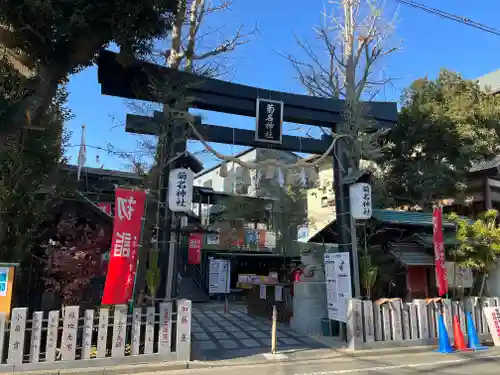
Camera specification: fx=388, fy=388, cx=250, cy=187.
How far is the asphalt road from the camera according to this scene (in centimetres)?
776

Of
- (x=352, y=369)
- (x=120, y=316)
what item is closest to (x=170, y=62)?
(x=120, y=316)

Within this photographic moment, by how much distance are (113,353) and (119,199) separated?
309cm

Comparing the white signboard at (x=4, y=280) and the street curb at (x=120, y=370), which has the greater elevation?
the white signboard at (x=4, y=280)

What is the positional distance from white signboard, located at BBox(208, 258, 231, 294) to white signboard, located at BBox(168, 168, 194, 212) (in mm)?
15053

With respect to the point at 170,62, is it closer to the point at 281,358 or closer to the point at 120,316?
the point at 120,316

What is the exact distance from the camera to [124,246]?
8172 millimetres

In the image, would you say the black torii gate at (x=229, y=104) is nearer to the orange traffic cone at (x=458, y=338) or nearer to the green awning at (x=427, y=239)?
the orange traffic cone at (x=458, y=338)

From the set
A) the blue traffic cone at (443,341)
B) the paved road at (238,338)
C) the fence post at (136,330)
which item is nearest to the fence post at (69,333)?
the fence post at (136,330)

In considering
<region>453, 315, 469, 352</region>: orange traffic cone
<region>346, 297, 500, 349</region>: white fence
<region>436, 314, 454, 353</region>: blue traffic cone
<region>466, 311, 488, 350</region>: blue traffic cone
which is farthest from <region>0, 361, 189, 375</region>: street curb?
<region>466, 311, 488, 350</region>: blue traffic cone

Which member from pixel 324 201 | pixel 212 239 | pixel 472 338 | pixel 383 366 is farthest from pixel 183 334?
pixel 324 201

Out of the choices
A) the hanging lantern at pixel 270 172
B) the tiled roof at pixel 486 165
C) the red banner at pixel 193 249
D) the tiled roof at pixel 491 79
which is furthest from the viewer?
the tiled roof at pixel 491 79

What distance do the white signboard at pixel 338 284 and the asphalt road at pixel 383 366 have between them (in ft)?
4.88

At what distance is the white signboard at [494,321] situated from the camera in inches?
425

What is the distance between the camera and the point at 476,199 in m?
18.9
